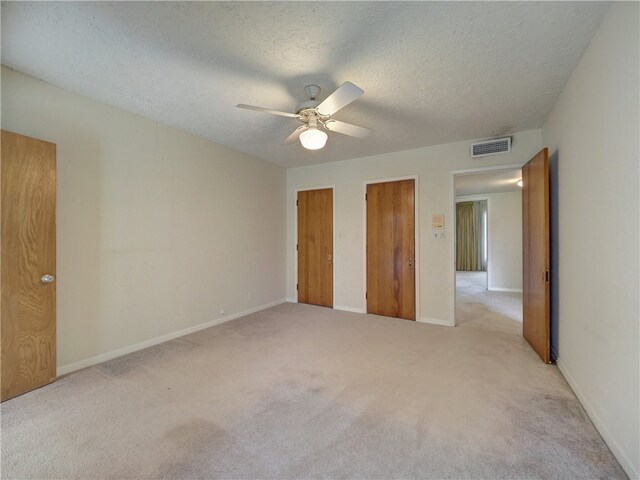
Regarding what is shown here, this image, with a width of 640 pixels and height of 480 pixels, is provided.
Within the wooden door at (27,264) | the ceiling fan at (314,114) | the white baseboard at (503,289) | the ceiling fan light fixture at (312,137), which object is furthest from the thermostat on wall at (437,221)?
the wooden door at (27,264)

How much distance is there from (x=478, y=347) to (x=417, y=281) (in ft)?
3.88

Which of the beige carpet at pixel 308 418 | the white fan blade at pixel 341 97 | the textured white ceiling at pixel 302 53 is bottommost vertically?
the beige carpet at pixel 308 418

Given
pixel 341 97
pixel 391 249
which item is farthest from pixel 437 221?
pixel 341 97

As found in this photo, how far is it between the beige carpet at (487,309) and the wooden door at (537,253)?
56cm

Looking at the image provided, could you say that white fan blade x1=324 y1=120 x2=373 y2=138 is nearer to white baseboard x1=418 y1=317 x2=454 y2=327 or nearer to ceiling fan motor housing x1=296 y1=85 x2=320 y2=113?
ceiling fan motor housing x1=296 y1=85 x2=320 y2=113

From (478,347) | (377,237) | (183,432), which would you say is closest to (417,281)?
(377,237)

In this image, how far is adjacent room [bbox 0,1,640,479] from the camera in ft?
5.03

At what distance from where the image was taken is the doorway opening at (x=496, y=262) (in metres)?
4.16

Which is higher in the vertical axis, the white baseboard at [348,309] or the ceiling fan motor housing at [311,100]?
the ceiling fan motor housing at [311,100]

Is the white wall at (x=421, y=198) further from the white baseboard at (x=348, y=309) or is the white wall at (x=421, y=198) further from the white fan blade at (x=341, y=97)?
the white fan blade at (x=341, y=97)

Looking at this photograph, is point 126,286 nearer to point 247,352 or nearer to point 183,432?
point 247,352

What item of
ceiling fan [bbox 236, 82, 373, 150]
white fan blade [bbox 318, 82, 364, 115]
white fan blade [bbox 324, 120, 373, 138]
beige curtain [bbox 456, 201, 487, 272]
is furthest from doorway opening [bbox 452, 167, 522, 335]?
white fan blade [bbox 318, 82, 364, 115]

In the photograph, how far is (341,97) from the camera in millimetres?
1936

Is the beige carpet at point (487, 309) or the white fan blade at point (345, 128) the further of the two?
the beige carpet at point (487, 309)
